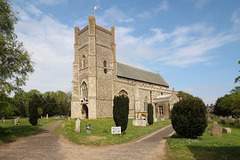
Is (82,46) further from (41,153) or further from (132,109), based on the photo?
(41,153)

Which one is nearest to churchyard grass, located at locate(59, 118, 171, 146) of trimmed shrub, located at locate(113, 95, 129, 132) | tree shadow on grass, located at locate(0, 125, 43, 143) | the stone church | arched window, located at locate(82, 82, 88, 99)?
trimmed shrub, located at locate(113, 95, 129, 132)

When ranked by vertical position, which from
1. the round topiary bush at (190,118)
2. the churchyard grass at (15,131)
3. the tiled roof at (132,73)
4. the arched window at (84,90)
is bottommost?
the churchyard grass at (15,131)

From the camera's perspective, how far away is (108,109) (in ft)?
99.3

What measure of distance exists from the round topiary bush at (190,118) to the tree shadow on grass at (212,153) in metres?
2.04

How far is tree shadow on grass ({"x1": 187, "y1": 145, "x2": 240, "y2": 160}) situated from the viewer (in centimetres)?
700

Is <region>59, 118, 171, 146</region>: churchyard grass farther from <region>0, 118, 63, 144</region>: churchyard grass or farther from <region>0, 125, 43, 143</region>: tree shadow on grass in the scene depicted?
<region>0, 118, 63, 144</region>: churchyard grass

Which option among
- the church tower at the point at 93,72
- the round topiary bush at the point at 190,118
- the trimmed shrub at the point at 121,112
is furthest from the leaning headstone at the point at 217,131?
the church tower at the point at 93,72

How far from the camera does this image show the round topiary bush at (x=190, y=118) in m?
10.5

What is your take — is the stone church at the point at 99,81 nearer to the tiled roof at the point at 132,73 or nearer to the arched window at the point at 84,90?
the arched window at the point at 84,90

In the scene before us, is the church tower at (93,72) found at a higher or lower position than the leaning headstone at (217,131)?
higher

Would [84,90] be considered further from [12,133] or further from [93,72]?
[12,133]

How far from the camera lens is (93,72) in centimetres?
2864

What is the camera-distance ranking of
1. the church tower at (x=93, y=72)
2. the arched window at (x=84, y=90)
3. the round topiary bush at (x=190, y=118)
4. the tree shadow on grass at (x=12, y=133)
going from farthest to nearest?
the arched window at (x=84, y=90) < the church tower at (x=93, y=72) < the tree shadow on grass at (x=12, y=133) < the round topiary bush at (x=190, y=118)

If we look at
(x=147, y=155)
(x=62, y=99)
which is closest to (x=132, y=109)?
(x=147, y=155)
